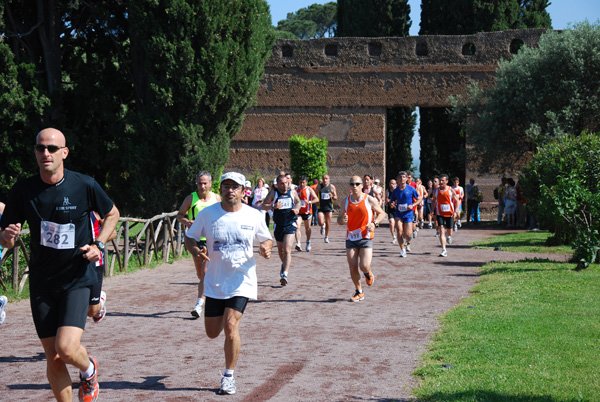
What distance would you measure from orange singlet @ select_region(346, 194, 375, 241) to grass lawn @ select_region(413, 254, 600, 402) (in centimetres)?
185

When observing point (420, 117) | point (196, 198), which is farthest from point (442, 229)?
point (420, 117)

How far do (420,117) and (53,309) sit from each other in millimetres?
36306

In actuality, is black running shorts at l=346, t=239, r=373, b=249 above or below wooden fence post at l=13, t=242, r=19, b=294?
above

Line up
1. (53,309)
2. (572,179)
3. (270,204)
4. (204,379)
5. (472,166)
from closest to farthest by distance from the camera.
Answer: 1. (53,309)
2. (204,379)
3. (270,204)
4. (572,179)
5. (472,166)

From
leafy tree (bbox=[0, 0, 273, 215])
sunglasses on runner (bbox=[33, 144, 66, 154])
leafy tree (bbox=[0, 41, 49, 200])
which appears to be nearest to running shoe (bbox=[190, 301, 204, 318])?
sunglasses on runner (bbox=[33, 144, 66, 154])

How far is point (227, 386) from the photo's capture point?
6.51 metres

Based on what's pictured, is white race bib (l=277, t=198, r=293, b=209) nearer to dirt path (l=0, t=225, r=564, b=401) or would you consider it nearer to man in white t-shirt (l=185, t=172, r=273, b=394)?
dirt path (l=0, t=225, r=564, b=401)

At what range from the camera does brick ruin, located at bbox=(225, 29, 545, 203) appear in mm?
33750

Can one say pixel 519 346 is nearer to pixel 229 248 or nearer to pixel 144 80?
pixel 229 248

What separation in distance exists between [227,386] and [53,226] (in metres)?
2.02

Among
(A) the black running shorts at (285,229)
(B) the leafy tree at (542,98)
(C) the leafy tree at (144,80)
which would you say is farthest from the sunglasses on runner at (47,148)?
(B) the leafy tree at (542,98)

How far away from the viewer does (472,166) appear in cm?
3366

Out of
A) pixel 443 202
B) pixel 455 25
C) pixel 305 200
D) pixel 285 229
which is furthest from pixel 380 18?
pixel 285 229

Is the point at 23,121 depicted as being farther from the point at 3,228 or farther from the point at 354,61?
the point at 354,61
